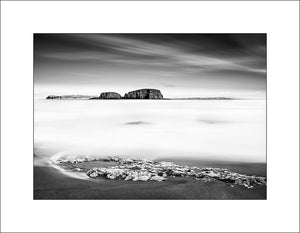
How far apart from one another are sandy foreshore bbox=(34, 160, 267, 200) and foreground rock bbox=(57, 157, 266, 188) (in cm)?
4

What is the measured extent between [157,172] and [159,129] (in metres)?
0.39

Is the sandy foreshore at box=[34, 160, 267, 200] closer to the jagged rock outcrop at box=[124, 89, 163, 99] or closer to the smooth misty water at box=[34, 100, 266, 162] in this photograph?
the smooth misty water at box=[34, 100, 266, 162]

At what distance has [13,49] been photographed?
318 centimetres

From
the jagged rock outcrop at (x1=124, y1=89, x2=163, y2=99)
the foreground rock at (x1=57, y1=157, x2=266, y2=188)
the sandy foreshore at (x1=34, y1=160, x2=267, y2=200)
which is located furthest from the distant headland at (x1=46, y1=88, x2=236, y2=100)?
the sandy foreshore at (x1=34, y1=160, x2=267, y2=200)

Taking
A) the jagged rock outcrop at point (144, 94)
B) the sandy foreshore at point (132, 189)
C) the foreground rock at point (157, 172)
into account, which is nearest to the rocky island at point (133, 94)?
the jagged rock outcrop at point (144, 94)

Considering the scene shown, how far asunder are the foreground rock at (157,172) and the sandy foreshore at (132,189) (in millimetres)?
37

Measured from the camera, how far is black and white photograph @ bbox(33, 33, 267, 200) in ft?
10.5

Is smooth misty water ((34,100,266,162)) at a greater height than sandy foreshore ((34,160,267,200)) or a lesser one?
greater

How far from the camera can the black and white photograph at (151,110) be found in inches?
126

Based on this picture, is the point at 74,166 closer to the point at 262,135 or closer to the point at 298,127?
the point at 262,135

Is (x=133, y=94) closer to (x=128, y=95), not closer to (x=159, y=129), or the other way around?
(x=128, y=95)

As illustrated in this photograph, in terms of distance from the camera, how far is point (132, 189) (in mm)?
3154

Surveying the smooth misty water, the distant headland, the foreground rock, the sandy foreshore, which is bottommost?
the sandy foreshore

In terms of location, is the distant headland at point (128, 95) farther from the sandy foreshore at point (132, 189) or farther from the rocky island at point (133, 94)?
the sandy foreshore at point (132, 189)
